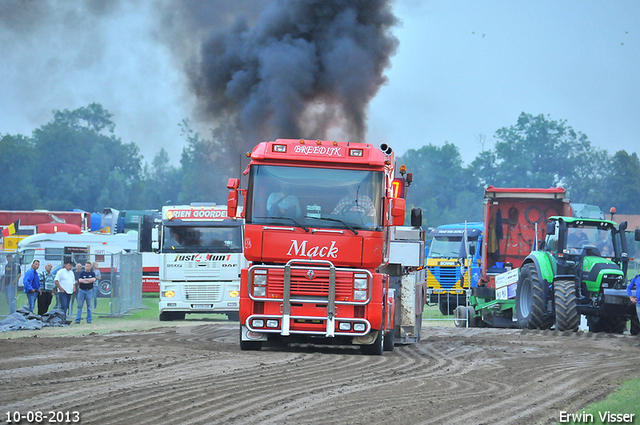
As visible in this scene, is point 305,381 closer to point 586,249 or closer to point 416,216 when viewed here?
point 416,216

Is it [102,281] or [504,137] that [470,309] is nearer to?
[102,281]

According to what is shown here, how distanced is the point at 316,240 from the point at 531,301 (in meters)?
8.00

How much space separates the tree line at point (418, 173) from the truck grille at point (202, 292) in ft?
192

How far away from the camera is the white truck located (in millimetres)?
22953

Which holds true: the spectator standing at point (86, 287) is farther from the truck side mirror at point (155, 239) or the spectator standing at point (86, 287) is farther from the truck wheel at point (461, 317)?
the truck wheel at point (461, 317)

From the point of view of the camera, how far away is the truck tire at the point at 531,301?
1805 cm

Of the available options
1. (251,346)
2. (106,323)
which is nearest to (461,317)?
(106,323)

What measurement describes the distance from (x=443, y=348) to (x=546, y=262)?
16.7ft

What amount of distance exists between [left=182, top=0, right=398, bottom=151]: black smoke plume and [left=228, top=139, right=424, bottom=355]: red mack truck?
7215 millimetres

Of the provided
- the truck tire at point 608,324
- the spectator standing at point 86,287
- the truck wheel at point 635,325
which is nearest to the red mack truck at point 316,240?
the truck wheel at point 635,325

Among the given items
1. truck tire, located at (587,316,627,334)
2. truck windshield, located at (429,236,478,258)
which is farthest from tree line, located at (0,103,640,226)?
truck tire, located at (587,316,627,334)

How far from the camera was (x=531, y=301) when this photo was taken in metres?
18.5

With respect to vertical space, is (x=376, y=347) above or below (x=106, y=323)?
above

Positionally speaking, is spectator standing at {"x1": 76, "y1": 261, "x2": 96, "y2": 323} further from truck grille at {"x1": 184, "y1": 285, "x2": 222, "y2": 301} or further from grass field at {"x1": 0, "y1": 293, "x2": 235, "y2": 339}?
truck grille at {"x1": 184, "y1": 285, "x2": 222, "y2": 301}
